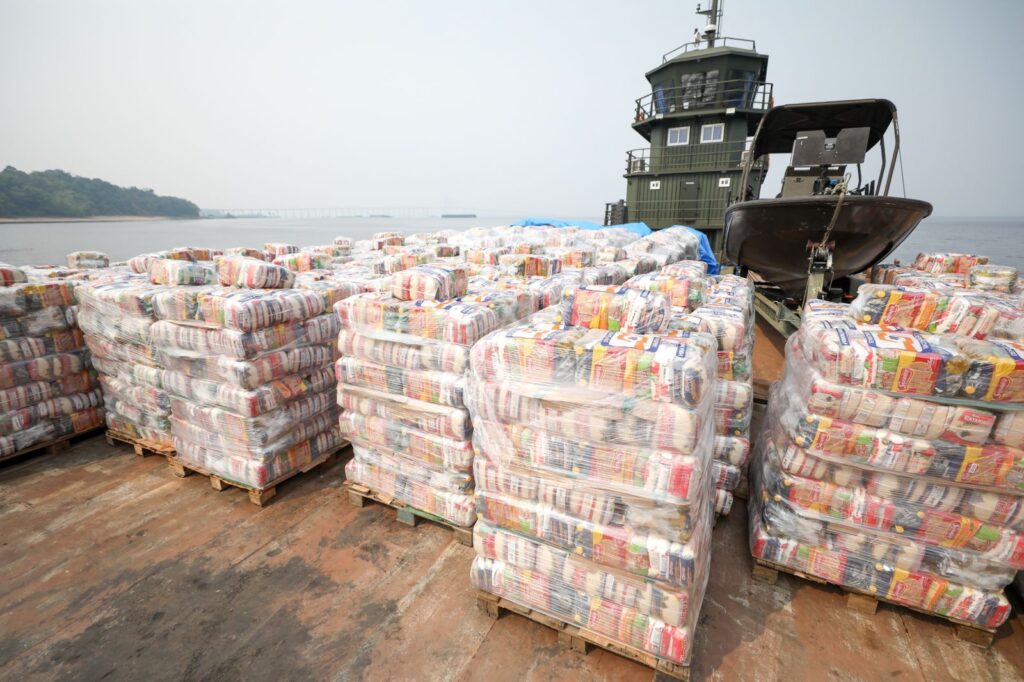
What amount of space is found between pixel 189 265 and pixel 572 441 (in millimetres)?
4621

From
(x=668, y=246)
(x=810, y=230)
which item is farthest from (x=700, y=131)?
(x=810, y=230)

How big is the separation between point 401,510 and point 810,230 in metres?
7.91

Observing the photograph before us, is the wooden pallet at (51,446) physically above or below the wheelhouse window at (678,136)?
below

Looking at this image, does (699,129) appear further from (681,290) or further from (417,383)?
(417,383)

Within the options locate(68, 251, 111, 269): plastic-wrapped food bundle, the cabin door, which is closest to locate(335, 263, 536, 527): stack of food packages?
locate(68, 251, 111, 269): plastic-wrapped food bundle

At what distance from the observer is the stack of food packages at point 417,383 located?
3.40 metres

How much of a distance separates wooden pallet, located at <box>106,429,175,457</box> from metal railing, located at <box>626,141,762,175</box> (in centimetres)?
1958

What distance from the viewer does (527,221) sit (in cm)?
1911

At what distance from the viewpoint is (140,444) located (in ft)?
16.7

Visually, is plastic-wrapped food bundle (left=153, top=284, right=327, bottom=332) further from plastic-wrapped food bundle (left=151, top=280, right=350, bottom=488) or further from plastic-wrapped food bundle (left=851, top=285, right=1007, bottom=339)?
plastic-wrapped food bundle (left=851, top=285, right=1007, bottom=339)

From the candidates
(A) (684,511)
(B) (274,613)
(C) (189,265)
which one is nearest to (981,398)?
(A) (684,511)

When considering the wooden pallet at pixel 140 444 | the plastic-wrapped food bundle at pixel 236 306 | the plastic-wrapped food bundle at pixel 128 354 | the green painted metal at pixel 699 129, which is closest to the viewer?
the plastic-wrapped food bundle at pixel 236 306

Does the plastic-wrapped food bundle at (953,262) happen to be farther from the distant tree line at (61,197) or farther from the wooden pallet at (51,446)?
the distant tree line at (61,197)

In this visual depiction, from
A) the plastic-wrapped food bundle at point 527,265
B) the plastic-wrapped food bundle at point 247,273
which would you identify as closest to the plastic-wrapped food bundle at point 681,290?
the plastic-wrapped food bundle at point 527,265
